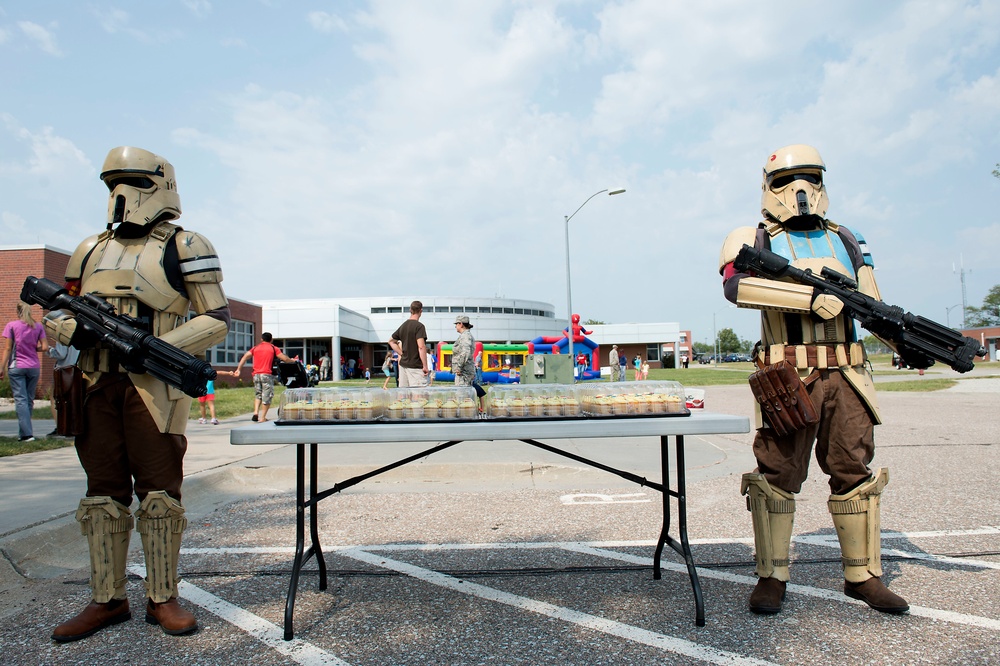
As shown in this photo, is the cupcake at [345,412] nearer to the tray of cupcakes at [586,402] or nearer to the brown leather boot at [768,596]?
the tray of cupcakes at [586,402]

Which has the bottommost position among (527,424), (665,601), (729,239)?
(665,601)

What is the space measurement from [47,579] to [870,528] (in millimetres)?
4564

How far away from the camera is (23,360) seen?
27.9 feet

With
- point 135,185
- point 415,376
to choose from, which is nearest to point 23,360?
point 415,376

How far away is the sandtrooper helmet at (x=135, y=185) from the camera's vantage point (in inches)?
127

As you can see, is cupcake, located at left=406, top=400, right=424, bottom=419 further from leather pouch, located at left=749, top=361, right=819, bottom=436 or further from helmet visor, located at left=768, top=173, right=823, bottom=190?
helmet visor, located at left=768, top=173, right=823, bottom=190

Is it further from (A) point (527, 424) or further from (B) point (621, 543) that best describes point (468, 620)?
(B) point (621, 543)

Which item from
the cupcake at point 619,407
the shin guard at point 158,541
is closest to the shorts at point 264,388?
the shin guard at point 158,541

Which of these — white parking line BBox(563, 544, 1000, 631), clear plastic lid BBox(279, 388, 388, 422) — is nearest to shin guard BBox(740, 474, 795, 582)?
white parking line BBox(563, 544, 1000, 631)

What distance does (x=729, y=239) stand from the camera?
3.53m

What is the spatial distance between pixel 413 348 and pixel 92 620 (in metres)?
8.13

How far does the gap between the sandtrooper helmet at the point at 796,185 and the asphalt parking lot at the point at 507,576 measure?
2025mm

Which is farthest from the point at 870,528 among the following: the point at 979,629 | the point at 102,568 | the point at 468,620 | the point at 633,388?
the point at 102,568

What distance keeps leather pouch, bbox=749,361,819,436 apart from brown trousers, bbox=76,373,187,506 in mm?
2859
